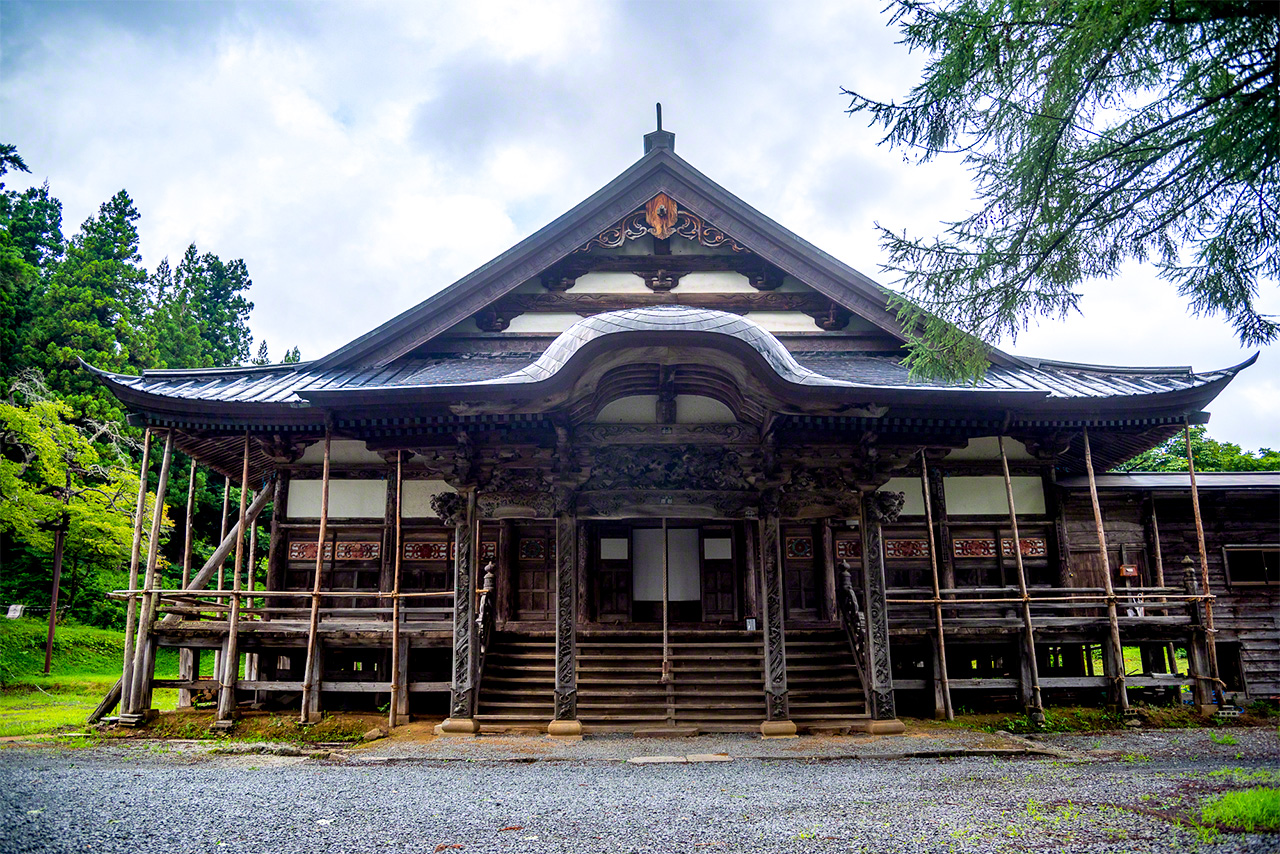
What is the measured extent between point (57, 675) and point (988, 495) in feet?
70.3

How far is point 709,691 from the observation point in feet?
33.3

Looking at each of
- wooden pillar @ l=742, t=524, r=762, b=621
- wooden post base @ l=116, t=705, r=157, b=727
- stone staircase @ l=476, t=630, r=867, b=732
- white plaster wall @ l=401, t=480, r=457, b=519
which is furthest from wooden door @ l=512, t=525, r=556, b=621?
wooden post base @ l=116, t=705, r=157, b=727

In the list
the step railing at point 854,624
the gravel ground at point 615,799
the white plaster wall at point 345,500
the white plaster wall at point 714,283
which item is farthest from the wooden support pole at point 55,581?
the step railing at point 854,624

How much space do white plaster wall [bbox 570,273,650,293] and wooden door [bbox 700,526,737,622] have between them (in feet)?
13.8

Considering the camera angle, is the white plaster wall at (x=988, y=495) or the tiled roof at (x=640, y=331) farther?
the white plaster wall at (x=988, y=495)

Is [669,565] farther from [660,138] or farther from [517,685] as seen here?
[660,138]

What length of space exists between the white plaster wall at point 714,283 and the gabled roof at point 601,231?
2.01ft

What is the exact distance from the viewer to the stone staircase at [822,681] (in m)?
9.53

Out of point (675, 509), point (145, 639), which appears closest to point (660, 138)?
point (675, 509)

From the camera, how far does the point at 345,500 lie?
12453mm

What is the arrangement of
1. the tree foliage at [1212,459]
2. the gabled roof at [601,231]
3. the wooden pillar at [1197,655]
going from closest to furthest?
the wooden pillar at [1197,655] < the gabled roof at [601,231] < the tree foliage at [1212,459]

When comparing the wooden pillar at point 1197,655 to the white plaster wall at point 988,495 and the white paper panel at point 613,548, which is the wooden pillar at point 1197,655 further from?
the white paper panel at point 613,548

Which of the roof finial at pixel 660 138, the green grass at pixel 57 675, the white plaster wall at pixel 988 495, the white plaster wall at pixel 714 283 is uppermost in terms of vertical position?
the roof finial at pixel 660 138

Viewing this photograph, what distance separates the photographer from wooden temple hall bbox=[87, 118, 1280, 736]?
938cm
